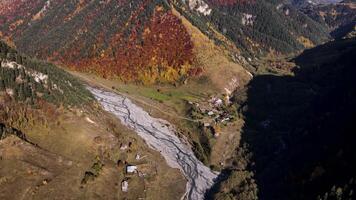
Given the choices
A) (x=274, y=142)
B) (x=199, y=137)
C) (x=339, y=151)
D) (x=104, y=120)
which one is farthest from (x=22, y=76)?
(x=339, y=151)

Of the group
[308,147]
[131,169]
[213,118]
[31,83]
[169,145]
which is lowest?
[131,169]

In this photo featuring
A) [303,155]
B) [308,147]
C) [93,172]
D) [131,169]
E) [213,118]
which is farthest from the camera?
[213,118]

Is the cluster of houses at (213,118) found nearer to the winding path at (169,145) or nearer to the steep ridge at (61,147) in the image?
the winding path at (169,145)

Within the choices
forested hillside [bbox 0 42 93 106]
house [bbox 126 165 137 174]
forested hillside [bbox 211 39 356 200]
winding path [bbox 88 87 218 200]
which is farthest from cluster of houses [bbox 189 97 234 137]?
forested hillside [bbox 0 42 93 106]

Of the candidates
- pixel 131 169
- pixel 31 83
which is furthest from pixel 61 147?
pixel 31 83

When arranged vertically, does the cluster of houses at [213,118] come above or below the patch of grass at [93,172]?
above

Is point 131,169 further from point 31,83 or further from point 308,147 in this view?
point 308,147

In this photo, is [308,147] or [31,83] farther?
[31,83]

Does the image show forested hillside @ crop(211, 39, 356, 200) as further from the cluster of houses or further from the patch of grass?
the patch of grass

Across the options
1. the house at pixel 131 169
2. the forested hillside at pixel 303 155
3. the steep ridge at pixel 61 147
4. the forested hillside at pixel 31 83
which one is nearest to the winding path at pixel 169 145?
the steep ridge at pixel 61 147
